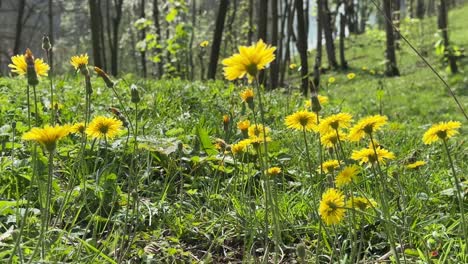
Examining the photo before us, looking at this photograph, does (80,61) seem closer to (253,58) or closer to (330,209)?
(253,58)

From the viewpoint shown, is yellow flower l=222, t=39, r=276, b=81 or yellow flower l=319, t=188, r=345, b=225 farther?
yellow flower l=319, t=188, r=345, b=225

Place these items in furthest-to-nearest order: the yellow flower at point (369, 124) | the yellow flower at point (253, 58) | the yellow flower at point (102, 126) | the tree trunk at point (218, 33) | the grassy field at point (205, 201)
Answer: the tree trunk at point (218, 33), the yellow flower at point (102, 126), the grassy field at point (205, 201), the yellow flower at point (369, 124), the yellow flower at point (253, 58)

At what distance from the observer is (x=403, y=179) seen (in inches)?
100

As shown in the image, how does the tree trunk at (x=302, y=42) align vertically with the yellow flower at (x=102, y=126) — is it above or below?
above

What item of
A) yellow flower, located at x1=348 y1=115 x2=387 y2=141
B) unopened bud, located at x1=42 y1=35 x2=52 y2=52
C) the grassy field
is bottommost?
the grassy field

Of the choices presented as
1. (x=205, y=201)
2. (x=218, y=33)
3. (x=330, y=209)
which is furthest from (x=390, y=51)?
(x=330, y=209)

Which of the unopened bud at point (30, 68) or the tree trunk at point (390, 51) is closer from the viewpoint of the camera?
the unopened bud at point (30, 68)

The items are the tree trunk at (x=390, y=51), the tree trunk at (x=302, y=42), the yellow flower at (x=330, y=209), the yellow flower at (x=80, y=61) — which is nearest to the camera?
the yellow flower at (x=330, y=209)

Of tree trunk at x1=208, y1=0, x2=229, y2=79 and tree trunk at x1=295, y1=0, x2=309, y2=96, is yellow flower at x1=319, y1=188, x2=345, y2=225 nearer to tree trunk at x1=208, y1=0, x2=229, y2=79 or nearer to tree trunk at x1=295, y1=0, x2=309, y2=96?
tree trunk at x1=295, y1=0, x2=309, y2=96

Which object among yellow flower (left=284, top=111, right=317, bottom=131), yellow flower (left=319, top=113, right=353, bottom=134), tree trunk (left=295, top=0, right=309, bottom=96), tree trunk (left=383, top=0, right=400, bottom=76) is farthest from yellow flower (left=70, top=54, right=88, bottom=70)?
tree trunk (left=383, top=0, right=400, bottom=76)

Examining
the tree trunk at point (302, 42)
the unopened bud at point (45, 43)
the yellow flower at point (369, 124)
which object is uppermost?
the tree trunk at point (302, 42)

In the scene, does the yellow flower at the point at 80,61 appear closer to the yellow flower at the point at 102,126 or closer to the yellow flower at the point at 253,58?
the yellow flower at the point at 102,126

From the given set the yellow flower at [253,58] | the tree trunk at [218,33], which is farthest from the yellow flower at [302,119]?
the tree trunk at [218,33]

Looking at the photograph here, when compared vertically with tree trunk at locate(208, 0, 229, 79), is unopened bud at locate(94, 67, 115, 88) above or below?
below
